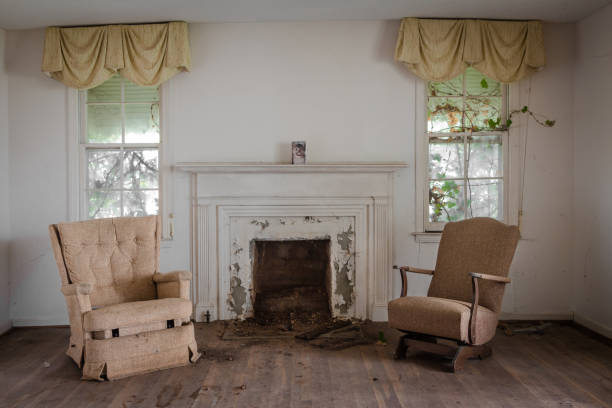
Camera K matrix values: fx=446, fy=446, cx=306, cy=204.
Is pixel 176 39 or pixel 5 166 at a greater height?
pixel 176 39

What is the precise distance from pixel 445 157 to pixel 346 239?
1.27 meters

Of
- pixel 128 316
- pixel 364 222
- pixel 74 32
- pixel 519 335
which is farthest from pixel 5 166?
pixel 519 335

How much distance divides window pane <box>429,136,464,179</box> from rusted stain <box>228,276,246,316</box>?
7.02ft

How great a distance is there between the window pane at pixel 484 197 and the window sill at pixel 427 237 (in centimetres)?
42

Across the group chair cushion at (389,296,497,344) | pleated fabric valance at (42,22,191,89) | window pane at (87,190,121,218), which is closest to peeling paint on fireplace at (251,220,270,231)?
window pane at (87,190,121,218)

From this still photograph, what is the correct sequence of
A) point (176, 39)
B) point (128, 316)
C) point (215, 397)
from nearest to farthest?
point (215, 397), point (128, 316), point (176, 39)

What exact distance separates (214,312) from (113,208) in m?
1.42

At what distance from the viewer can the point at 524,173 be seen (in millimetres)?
4309

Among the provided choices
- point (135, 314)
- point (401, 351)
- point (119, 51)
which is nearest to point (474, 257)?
point (401, 351)

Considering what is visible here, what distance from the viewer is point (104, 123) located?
4383 mm

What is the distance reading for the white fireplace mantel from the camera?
423 cm

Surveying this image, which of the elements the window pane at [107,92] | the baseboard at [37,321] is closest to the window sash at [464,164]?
the window pane at [107,92]

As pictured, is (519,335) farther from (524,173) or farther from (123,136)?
(123,136)

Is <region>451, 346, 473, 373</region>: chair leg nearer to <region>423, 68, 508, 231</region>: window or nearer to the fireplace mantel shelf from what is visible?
<region>423, 68, 508, 231</region>: window
